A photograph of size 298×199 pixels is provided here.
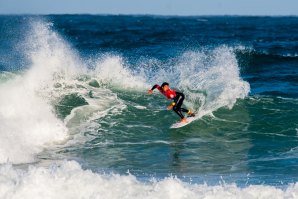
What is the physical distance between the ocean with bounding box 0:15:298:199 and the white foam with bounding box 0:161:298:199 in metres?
0.02

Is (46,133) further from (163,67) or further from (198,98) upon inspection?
(163,67)

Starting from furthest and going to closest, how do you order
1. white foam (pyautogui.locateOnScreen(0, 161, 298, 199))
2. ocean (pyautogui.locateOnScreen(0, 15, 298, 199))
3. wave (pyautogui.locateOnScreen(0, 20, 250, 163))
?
wave (pyautogui.locateOnScreen(0, 20, 250, 163))
ocean (pyautogui.locateOnScreen(0, 15, 298, 199))
white foam (pyautogui.locateOnScreen(0, 161, 298, 199))

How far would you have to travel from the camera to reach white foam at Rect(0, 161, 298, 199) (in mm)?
8664

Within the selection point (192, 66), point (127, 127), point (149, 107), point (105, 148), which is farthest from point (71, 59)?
A: point (105, 148)

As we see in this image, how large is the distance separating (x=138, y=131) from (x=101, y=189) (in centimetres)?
699

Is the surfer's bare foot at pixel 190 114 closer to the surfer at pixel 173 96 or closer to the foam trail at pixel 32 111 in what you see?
the surfer at pixel 173 96

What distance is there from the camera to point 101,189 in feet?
29.0

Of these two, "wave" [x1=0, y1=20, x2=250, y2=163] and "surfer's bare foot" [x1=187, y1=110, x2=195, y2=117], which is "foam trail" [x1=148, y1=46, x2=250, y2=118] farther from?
"surfer's bare foot" [x1=187, y1=110, x2=195, y2=117]

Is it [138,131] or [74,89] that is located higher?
[74,89]

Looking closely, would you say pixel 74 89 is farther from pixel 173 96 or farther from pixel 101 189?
pixel 101 189

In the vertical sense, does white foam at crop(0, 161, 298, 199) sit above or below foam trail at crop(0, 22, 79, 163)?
above

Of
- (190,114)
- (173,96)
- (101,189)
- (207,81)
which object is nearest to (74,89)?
(207,81)

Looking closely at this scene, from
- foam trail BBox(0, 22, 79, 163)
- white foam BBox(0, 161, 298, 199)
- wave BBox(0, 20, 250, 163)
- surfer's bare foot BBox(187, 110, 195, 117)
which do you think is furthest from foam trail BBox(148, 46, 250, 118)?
white foam BBox(0, 161, 298, 199)

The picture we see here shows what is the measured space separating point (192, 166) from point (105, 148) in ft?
8.75
